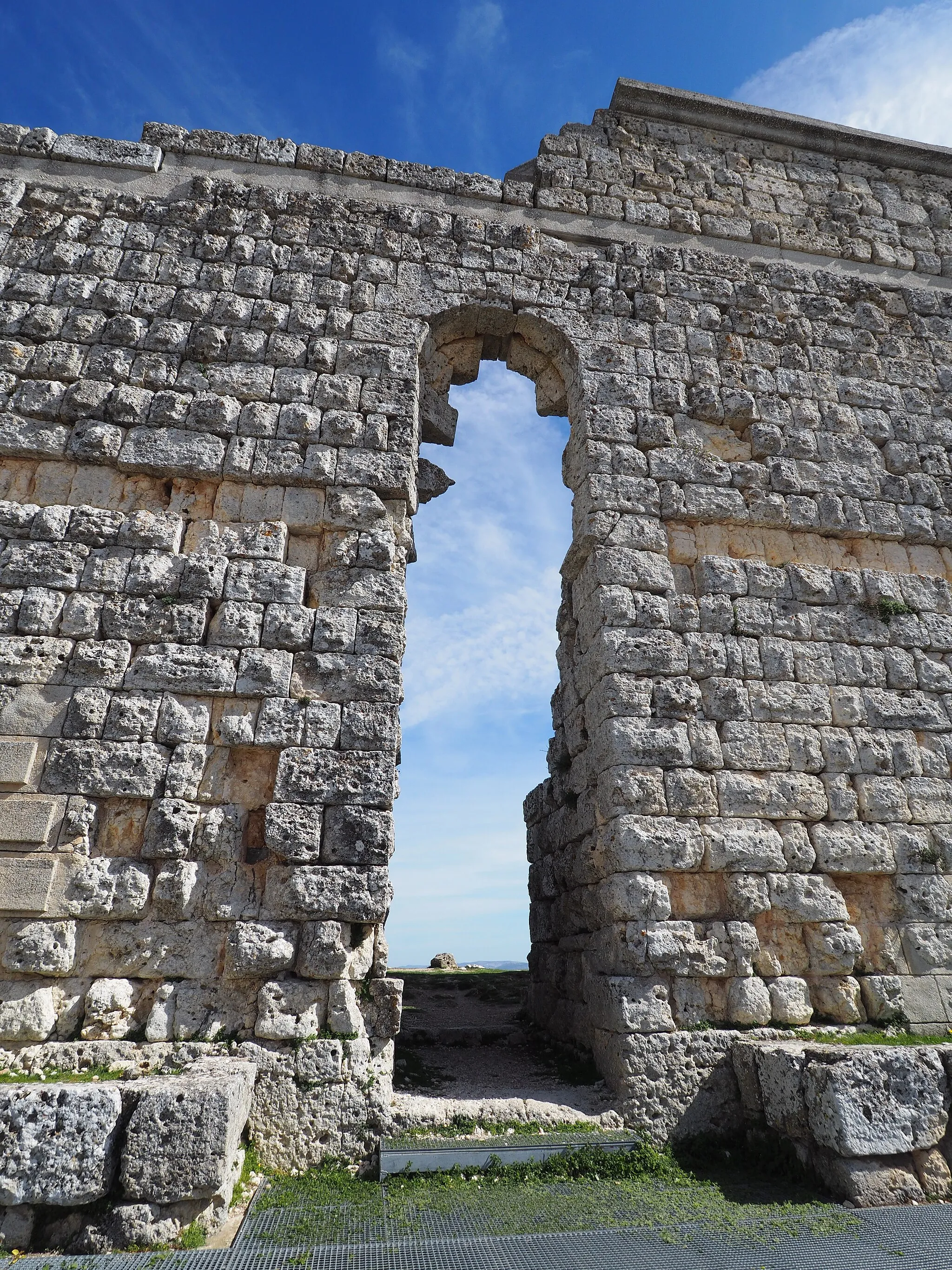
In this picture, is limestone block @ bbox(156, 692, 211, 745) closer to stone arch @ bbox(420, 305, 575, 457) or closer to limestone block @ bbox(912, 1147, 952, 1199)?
stone arch @ bbox(420, 305, 575, 457)

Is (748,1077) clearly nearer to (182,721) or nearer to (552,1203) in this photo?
(552,1203)

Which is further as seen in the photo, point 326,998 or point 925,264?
point 925,264

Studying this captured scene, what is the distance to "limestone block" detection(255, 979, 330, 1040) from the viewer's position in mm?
3775

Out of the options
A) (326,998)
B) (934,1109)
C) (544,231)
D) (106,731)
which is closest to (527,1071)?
(326,998)

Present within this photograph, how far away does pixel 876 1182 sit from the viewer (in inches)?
133

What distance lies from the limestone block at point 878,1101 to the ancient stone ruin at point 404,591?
70cm

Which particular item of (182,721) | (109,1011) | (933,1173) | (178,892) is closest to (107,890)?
(178,892)

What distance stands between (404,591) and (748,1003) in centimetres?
307

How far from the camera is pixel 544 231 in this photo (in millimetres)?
6297

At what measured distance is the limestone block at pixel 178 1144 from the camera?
2.85m

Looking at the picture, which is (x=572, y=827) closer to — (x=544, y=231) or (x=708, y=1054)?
(x=708, y=1054)

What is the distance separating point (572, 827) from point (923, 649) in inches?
108

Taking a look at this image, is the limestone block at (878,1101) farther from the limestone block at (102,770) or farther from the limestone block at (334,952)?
the limestone block at (102,770)

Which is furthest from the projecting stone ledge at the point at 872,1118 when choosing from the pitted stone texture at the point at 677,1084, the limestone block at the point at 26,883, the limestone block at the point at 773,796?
the limestone block at the point at 26,883
